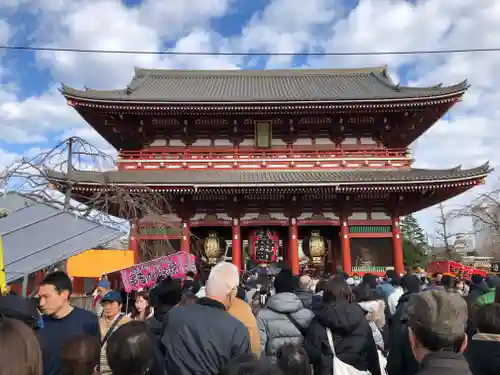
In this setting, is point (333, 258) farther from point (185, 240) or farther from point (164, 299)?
point (164, 299)

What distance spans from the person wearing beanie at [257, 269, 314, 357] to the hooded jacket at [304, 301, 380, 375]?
0.33m

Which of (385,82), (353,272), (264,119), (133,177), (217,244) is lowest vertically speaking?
(353,272)

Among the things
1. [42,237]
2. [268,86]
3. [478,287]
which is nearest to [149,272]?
[42,237]

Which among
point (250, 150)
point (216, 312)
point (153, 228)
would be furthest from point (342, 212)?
point (216, 312)

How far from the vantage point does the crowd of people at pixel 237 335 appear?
6.39 feet

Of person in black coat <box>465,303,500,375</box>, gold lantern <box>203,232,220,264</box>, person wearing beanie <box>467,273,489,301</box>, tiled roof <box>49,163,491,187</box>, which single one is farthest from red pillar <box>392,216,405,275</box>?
person in black coat <box>465,303,500,375</box>

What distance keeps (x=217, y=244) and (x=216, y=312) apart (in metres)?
13.6

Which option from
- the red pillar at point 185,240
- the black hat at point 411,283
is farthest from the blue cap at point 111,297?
the red pillar at point 185,240

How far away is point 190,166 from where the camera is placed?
16109 millimetres

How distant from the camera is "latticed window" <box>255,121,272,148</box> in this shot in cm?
1673

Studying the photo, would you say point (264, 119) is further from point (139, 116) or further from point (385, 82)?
point (385, 82)

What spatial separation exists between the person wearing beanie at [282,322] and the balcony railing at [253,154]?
1239 cm

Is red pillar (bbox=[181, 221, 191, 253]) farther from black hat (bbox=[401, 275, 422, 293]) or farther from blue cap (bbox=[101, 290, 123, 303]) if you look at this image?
blue cap (bbox=[101, 290, 123, 303])

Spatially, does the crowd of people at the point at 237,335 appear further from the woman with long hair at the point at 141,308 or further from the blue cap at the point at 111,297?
the woman with long hair at the point at 141,308
